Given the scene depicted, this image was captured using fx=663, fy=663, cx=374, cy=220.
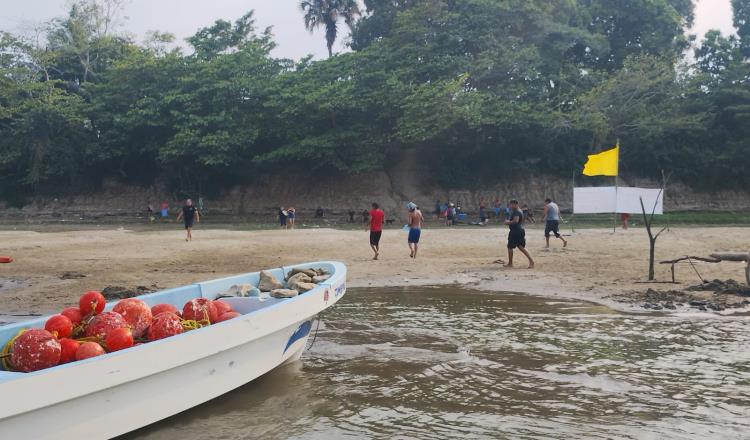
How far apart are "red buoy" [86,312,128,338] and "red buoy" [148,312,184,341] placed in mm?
236

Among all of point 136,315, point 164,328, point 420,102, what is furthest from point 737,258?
point 420,102

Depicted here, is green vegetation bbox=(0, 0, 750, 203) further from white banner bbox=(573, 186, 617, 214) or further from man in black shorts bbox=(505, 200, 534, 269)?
man in black shorts bbox=(505, 200, 534, 269)

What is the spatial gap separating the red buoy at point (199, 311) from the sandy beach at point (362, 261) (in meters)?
5.88

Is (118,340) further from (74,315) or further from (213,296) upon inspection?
(213,296)

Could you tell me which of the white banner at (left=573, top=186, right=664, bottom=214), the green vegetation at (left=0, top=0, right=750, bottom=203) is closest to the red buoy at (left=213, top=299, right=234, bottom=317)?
the white banner at (left=573, top=186, right=664, bottom=214)

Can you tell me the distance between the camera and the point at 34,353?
509 cm

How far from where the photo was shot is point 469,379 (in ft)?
24.0

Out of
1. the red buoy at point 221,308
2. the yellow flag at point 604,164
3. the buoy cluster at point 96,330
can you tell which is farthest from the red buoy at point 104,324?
the yellow flag at point 604,164

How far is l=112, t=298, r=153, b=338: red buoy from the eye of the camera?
596cm

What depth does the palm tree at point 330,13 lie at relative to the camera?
168ft

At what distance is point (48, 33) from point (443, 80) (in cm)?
2735

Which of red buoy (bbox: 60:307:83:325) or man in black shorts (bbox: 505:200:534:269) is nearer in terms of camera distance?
red buoy (bbox: 60:307:83:325)

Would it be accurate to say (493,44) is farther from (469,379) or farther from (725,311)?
(469,379)

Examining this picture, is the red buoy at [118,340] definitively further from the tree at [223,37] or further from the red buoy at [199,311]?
the tree at [223,37]
